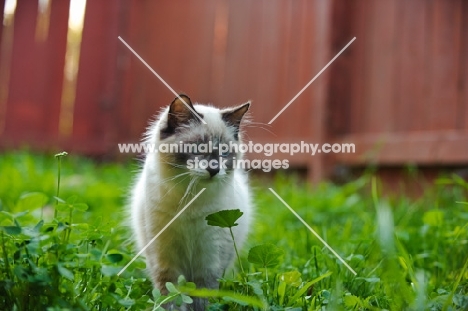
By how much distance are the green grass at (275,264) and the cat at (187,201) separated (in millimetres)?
97

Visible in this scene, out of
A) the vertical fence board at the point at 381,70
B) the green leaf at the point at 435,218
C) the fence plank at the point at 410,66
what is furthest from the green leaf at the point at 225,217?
the vertical fence board at the point at 381,70

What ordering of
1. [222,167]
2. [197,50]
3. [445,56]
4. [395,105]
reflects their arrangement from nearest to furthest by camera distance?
[222,167], [445,56], [395,105], [197,50]

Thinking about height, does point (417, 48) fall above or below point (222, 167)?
above

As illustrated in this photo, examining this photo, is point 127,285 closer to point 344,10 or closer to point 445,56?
point 445,56

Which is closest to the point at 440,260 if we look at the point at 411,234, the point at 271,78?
the point at 411,234

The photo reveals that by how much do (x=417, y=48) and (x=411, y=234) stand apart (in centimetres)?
165

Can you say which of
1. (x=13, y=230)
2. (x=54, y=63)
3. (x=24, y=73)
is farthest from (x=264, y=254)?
(x=24, y=73)

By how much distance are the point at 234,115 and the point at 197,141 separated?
191 millimetres

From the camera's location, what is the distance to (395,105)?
3881 millimetres

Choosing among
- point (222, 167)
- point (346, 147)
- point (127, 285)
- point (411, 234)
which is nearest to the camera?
point (127, 285)

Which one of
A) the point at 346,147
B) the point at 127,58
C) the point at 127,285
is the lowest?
the point at 127,285

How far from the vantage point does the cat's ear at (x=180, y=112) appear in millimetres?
1856

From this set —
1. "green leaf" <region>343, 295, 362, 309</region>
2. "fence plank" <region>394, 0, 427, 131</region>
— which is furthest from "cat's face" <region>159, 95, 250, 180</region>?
"fence plank" <region>394, 0, 427, 131</region>

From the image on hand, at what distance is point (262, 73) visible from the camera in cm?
492
